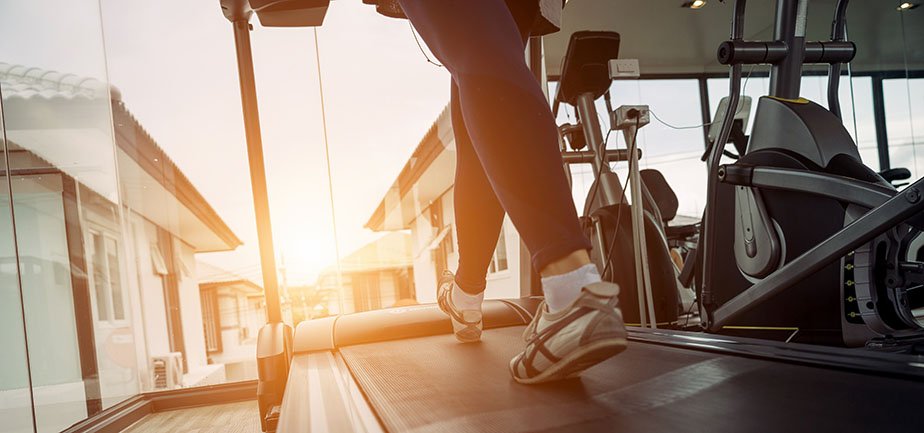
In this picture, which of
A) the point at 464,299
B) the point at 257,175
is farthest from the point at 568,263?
the point at 257,175

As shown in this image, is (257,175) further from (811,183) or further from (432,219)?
(432,219)

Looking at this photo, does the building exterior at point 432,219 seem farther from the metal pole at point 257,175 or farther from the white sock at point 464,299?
the white sock at point 464,299

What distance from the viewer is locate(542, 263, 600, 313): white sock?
745 mm

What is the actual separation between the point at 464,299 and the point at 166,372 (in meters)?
2.26

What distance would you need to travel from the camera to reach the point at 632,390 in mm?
771

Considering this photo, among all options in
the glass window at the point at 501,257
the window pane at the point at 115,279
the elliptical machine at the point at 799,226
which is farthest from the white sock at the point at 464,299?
the glass window at the point at 501,257

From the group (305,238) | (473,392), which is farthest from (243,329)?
(473,392)

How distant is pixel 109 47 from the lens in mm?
2656

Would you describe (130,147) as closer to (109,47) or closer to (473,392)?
(109,47)

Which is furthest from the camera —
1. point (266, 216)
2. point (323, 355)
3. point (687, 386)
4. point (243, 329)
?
point (243, 329)

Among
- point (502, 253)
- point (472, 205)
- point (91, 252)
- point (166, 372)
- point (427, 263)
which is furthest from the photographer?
point (427, 263)

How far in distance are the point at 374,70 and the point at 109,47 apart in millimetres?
1468

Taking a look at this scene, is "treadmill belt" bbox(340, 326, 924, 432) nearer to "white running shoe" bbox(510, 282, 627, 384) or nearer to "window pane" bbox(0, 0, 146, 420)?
"white running shoe" bbox(510, 282, 627, 384)

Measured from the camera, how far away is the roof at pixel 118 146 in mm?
1677
